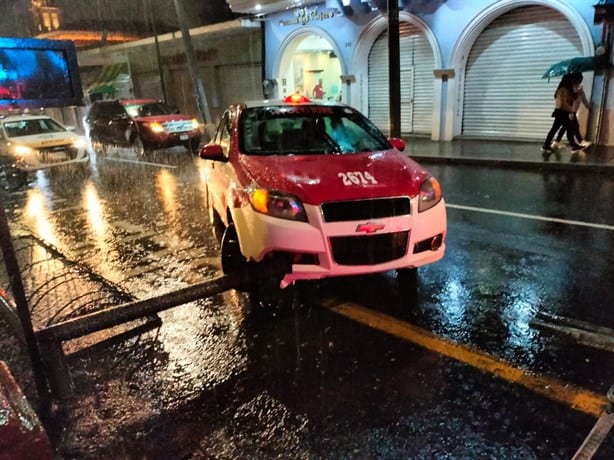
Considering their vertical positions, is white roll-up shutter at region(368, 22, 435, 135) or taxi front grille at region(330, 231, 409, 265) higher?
white roll-up shutter at region(368, 22, 435, 135)

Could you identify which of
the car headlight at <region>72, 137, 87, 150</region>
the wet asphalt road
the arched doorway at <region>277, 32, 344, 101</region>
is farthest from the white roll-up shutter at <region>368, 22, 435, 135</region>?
the wet asphalt road

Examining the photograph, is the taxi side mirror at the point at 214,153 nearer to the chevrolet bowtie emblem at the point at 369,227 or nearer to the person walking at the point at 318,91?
the chevrolet bowtie emblem at the point at 369,227

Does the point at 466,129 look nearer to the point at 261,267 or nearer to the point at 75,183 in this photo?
the point at 75,183

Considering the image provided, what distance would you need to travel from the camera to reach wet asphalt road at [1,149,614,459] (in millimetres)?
2824

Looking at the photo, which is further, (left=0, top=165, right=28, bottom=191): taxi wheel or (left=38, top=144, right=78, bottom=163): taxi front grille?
(left=38, top=144, right=78, bottom=163): taxi front grille

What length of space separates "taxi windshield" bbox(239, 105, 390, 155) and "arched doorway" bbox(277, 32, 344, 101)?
16277 millimetres

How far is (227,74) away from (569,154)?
17569 millimetres

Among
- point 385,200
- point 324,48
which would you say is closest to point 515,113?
point 324,48

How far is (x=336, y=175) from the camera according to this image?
4.11 m

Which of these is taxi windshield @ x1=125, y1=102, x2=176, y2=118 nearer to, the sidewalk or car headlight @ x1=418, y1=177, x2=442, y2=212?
the sidewalk

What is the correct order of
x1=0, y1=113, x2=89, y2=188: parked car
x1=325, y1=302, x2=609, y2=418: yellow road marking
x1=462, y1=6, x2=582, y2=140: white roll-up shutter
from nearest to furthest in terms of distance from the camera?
x1=325, y1=302, x2=609, y2=418: yellow road marking < x1=0, y1=113, x2=89, y2=188: parked car < x1=462, y1=6, x2=582, y2=140: white roll-up shutter

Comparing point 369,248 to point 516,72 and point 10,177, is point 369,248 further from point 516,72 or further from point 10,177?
point 516,72

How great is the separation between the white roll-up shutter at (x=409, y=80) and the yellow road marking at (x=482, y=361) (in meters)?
13.6

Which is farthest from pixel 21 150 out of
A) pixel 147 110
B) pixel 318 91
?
pixel 318 91
